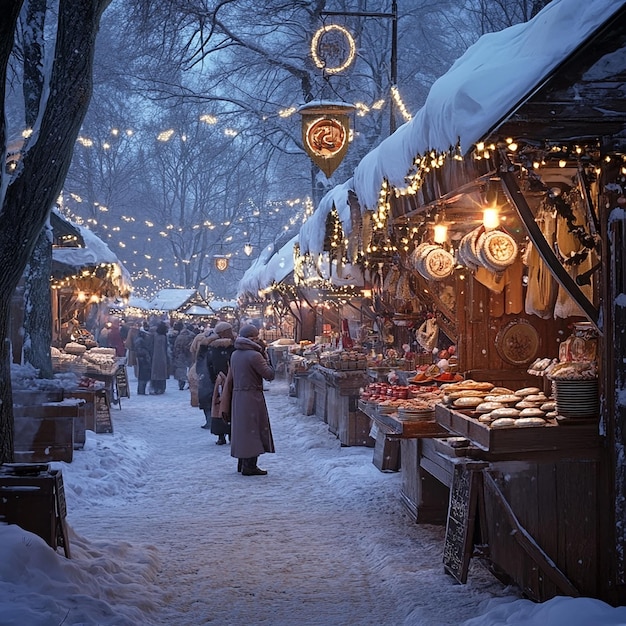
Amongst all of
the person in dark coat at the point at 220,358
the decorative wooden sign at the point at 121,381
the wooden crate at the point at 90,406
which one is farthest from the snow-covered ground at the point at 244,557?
the decorative wooden sign at the point at 121,381

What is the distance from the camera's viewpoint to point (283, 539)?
26.4 feet

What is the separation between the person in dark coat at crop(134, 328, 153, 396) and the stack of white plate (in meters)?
18.7

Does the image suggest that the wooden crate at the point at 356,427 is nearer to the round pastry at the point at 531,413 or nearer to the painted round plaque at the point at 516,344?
the painted round plaque at the point at 516,344

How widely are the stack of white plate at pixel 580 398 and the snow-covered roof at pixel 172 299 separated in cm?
3709

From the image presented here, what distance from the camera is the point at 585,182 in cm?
582

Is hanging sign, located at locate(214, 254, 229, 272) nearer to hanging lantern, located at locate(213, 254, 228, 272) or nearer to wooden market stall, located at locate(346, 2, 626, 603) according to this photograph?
hanging lantern, located at locate(213, 254, 228, 272)

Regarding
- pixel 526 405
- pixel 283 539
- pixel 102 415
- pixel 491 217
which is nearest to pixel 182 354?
pixel 102 415

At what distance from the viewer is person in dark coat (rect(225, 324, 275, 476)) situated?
11.4 meters

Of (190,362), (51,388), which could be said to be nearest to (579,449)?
(51,388)

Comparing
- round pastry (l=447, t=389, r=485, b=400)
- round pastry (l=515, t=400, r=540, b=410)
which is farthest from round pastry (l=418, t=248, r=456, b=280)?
round pastry (l=515, t=400, r=540, b=410)

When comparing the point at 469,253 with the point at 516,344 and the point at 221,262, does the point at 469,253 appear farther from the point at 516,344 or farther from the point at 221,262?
the point at 221,262

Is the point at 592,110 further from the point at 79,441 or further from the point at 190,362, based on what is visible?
the point at 190,362

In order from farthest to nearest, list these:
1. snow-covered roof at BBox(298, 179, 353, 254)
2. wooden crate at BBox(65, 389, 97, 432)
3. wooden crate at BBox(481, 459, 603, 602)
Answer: wooden crate at BBox(65, 389, 97, 432)
snow-covered roof at BBox(298, 179, 353, 254)
wooden crate at BBox(481, 459, 603, 602)

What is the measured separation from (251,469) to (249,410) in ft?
2.58
